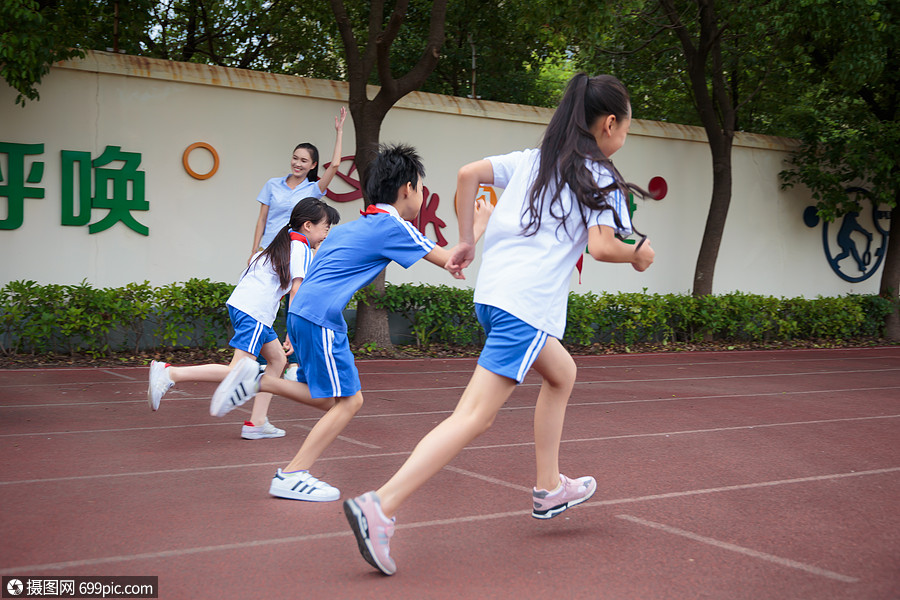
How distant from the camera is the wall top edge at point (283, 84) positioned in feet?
32.0

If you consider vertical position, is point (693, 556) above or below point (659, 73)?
below

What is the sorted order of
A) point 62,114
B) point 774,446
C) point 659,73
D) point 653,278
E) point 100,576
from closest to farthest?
1. point 100,576
2. point 774,446
3. point 62,114
4. point 653,278
5. point 659,73

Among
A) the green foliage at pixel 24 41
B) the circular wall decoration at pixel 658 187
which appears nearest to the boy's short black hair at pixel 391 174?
the green foliage at pixel 24 41

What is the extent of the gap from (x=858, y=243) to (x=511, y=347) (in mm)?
15264

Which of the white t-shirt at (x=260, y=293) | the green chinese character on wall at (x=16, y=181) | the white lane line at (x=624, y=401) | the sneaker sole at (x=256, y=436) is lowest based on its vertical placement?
the white lane line at (x=624, y=401)

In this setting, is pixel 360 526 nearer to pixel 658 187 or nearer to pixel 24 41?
pixel 24 41

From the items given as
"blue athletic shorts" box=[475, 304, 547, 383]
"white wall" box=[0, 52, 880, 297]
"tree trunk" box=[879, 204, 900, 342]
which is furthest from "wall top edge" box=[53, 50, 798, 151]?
"blue athletic shorts" box=[475, 304, 547, 383]

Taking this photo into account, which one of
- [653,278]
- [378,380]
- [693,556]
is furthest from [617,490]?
[653,278]

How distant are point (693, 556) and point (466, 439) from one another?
1.04 metres

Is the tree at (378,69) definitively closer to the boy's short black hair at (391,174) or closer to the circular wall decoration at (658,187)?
the circular wall decoration at (658,187)

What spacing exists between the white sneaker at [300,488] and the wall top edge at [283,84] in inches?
289

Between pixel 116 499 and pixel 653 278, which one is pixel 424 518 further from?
pixel 653 278

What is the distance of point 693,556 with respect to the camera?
3264mm

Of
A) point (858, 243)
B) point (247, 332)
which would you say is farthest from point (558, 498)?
point (858, 243)
